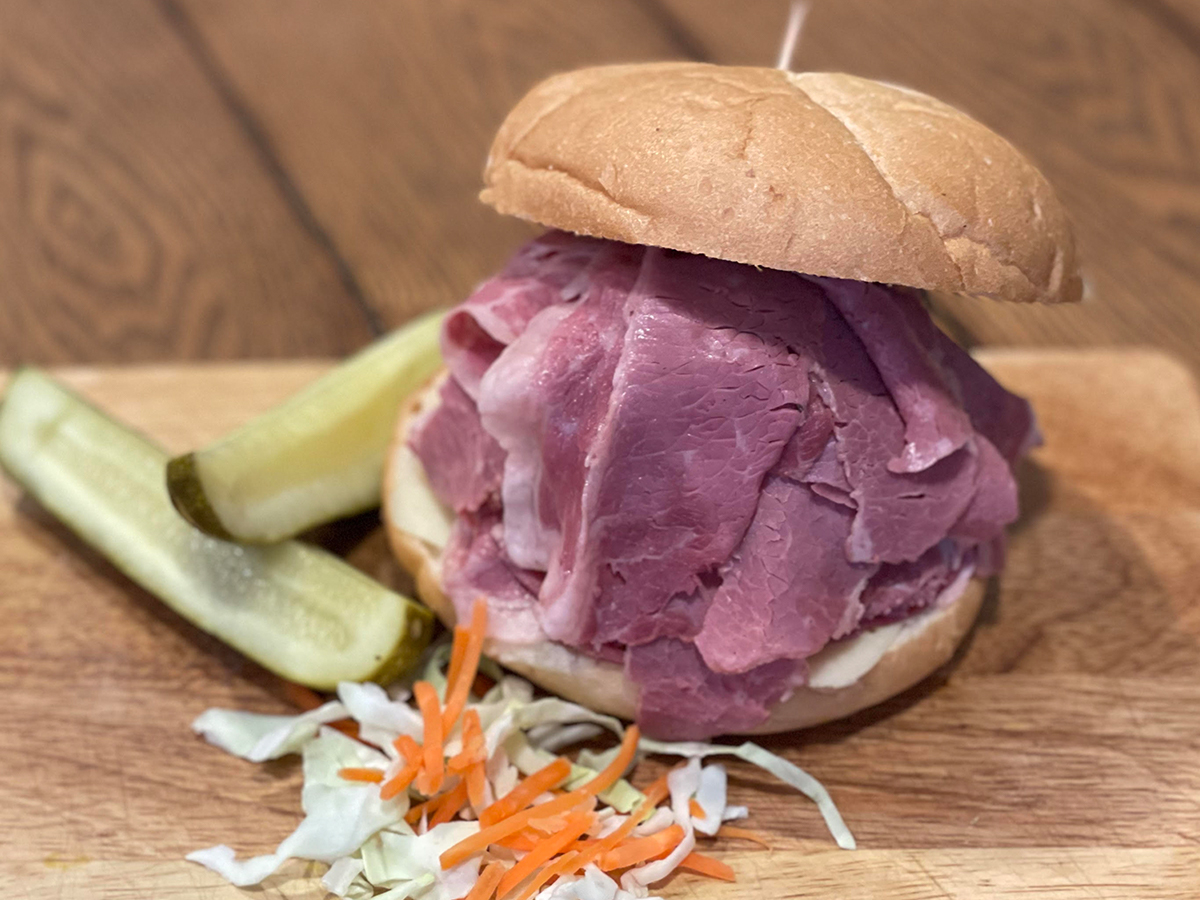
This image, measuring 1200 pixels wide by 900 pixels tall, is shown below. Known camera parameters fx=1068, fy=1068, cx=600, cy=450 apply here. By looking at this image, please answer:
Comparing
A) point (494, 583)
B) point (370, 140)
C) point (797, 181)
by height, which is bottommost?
point (494, 583)

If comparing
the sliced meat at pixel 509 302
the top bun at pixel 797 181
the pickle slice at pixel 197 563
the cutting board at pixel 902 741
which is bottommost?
the cutting board at pixel 902 741

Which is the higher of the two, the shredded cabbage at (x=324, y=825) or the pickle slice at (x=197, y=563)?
the pickle slice at (x=197, y=563)

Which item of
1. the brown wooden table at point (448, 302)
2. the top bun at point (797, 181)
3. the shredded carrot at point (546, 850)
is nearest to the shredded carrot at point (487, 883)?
the shredded carrot at point (546, 850)

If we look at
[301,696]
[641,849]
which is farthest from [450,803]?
[301,696]

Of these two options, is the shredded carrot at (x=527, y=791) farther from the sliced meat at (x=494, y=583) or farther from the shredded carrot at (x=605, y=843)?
the sliced meat at (x=494, y=583)

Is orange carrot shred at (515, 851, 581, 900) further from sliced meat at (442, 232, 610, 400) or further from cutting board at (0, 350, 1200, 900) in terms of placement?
sliced meat at (442, 232, 610, 400)

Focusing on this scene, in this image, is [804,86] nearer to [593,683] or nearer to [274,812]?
[593,683]

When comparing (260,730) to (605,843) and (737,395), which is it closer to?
(605,843)
